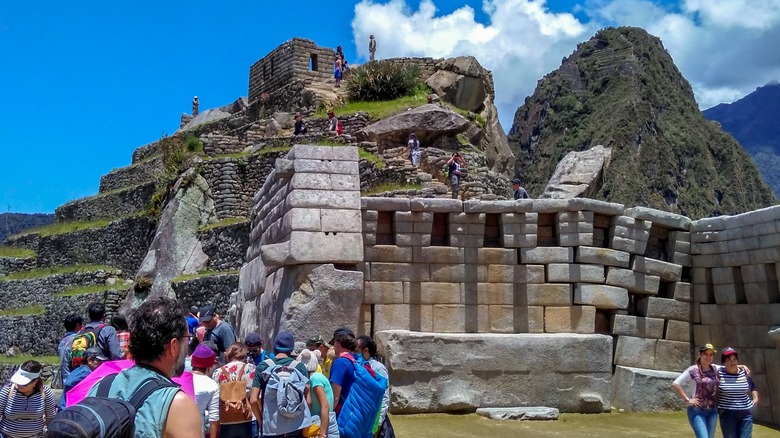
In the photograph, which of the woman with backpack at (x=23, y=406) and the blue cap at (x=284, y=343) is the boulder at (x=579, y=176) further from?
the woman with backpack at (x=23, y=406)

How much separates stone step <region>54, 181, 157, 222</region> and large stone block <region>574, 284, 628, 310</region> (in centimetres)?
2233

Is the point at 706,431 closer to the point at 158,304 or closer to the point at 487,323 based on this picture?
the point at 487,323

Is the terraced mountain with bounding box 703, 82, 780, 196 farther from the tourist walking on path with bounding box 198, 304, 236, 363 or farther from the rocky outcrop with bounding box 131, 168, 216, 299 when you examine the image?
the tourist walking on path with bounding box 198, 304, 236, 363

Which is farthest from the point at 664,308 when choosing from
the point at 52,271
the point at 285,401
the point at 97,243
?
the point at 52,271

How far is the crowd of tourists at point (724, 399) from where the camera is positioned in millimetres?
7887

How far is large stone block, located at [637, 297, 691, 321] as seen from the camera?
1098 centimetres

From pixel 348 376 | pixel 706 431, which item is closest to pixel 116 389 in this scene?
pixel 348 376

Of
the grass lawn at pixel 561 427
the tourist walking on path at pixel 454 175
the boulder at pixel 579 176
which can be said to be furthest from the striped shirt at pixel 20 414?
the tourist walking on path at pixel 454 175

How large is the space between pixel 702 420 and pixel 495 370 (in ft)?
9.42

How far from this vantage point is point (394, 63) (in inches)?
1177

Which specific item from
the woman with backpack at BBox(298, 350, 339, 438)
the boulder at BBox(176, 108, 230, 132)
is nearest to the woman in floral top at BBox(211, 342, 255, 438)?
the woman with backpack at BBox(298, 350, 339, 438)

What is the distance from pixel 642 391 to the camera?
10422 mm

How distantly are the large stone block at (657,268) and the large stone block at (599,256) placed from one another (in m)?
0.32

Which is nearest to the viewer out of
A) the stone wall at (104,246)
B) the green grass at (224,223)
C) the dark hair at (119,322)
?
the dark hair at (119,322)
